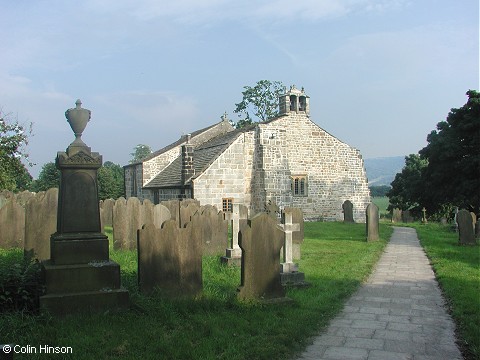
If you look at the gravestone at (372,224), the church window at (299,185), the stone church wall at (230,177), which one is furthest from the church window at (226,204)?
the gravestone at (372,224)

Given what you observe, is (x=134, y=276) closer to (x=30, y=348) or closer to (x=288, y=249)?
(x=288, y=249)

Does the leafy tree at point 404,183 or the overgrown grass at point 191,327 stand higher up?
the leafy tree at point 404,183

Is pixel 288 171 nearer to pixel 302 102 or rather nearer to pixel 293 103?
pixel 293 103

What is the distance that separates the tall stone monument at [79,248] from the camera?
6.34m

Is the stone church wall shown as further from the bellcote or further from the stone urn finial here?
the stone urn finial

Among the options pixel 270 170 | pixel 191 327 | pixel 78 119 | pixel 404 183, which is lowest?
pixel 191 327

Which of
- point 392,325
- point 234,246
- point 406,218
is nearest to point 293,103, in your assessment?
point 406,218

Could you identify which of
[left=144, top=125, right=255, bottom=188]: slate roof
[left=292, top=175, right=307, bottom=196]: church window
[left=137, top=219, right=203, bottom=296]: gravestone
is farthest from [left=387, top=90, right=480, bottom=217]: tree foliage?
[left=137, top=219, right=203, bottom=296]: gravestone

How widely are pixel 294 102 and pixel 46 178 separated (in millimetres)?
42691

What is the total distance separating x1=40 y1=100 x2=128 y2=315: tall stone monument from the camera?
6336mm

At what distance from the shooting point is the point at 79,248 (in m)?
6.73

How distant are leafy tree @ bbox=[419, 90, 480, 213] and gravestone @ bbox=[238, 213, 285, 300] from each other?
2112 cm

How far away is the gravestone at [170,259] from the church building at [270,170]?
18.1 m

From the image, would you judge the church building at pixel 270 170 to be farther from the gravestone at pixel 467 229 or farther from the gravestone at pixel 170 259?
the gravestone at pixel 170 259
